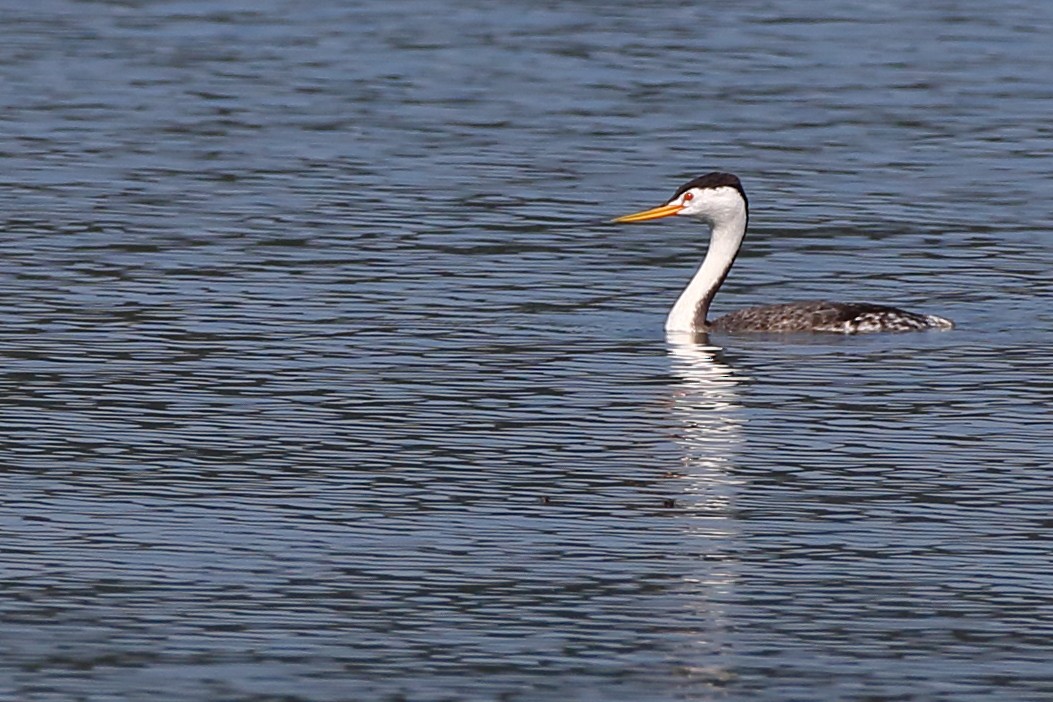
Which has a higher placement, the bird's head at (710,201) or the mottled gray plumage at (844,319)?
the bird's head at (710,201)

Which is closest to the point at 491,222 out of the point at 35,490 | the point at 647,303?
the point at 647,303

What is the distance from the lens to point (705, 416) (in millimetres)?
17734

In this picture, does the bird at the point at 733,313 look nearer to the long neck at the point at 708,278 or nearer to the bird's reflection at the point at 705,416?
the long neck at the point at 708,278

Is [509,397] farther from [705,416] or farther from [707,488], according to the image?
[707,488]

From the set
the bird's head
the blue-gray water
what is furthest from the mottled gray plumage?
the bird's head

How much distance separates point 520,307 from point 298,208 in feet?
19.2

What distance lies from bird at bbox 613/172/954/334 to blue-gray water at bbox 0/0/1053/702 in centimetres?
23

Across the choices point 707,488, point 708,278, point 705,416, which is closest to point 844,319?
point 708,278

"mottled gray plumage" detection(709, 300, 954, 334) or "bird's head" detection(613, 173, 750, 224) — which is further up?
"bird's head" detection(613, 173, 750, 224)

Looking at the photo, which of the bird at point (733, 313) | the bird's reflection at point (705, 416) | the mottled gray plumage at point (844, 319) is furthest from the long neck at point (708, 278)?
the mottled gray plumage at point (844, 319)

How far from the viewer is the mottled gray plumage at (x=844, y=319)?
2112 centimetres

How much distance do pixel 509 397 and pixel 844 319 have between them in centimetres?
384

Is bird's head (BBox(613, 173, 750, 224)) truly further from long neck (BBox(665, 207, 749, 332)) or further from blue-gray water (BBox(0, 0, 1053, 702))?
blue-gray water (BBox(0, 0, 1053, 702))

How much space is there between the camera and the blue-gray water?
1223 centimetres
